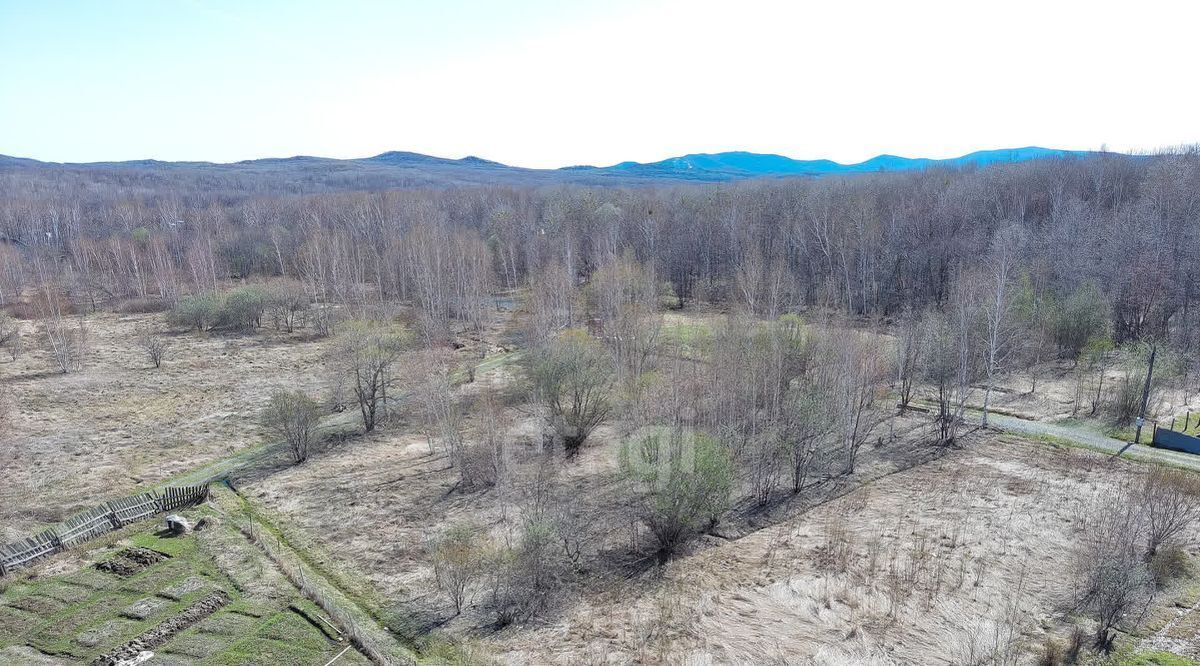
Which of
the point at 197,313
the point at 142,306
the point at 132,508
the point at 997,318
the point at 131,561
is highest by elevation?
the point at 997,318

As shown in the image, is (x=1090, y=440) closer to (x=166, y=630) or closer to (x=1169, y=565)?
(x=1169, y=565)

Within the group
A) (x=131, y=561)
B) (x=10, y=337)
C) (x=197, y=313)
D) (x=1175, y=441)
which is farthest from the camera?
(x=197, y=313)

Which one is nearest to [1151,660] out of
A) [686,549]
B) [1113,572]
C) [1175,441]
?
[1113,572]

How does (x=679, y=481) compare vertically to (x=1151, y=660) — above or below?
above

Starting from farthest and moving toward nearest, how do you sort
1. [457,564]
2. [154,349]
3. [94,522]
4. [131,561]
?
1. [154,349]
2. [94,522]
3. [131,561]
4. [457,564]

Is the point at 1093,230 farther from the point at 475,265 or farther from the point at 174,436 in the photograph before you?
the point at 174,436

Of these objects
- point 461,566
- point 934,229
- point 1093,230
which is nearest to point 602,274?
point 461,566

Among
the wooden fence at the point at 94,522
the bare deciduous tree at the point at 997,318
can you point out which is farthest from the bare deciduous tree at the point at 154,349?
the bare deciduous tree at the point at 997,318
